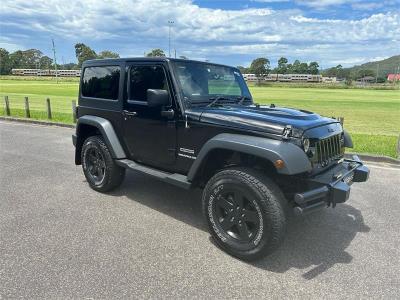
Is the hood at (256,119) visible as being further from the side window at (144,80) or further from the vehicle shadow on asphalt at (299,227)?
the vehicle shadow on asphalt at (299,227)

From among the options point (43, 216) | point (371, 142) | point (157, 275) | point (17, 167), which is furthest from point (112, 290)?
point (371, 142)

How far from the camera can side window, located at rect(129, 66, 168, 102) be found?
4214mm

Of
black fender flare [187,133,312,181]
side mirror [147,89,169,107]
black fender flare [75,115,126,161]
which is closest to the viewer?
black fender flare [187,133,312,181]

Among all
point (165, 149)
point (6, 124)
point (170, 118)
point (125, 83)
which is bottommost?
point (6, 124)

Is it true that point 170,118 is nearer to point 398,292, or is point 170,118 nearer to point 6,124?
point 398,292

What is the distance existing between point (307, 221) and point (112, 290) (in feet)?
8.56

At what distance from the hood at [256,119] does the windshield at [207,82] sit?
27 cm

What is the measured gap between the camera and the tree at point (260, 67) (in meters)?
124

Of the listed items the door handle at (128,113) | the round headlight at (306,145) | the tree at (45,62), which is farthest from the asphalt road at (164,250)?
the tree at (45,62)

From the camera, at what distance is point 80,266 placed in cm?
322

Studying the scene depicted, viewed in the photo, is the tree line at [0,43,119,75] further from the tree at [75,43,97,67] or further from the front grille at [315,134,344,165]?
the front grille at [315,134,344,165]

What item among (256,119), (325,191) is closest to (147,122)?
(256,119)

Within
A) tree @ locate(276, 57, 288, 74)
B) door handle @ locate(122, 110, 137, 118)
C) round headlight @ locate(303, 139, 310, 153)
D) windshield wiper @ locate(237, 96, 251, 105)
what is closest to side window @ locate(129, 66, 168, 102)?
Answer: door handle @ locate(122, 110, 137, 118)

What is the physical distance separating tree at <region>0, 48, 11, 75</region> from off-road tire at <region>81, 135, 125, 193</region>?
441 feet
